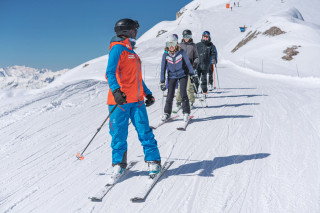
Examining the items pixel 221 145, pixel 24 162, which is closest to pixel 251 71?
Result: pixel 221 145

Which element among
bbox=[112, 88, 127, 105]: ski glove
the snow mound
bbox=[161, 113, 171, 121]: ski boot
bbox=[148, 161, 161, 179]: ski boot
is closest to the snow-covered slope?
bbox=[148, 161, 161, 179]: ski boot

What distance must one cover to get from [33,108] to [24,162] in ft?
14.8

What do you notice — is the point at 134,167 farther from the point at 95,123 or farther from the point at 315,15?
the point at 315,15

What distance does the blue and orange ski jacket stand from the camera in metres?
3.25

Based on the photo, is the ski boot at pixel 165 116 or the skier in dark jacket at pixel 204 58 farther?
the skier in dark jacket at pixel 204 58

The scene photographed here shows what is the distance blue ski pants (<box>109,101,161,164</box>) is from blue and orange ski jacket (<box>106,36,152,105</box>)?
0.40 ft

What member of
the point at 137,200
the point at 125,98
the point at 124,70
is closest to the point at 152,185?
the point at 137,200

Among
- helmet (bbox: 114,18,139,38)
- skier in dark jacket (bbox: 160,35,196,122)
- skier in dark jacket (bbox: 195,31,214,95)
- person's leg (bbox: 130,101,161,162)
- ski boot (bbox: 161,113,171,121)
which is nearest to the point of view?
helmet (bbox: 114,18,139,38)

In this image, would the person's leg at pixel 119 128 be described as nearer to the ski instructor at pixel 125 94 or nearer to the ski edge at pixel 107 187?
the ski instructor at pixel 125 94

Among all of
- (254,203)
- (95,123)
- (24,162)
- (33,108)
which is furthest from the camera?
(33,108)

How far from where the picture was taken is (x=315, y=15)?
6656 centimetres

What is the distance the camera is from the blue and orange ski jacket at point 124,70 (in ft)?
10.6

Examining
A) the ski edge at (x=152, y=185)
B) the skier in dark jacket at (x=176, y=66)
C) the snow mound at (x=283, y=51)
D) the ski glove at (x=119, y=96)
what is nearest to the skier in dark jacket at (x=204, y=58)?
the skier in dark jacket at (x=176, y=66)

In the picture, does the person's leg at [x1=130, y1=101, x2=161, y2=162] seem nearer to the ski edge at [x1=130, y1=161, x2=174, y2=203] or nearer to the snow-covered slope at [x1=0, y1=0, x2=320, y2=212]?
the ski edge at [x1=130, y1=161, x2=174, y2=203]
